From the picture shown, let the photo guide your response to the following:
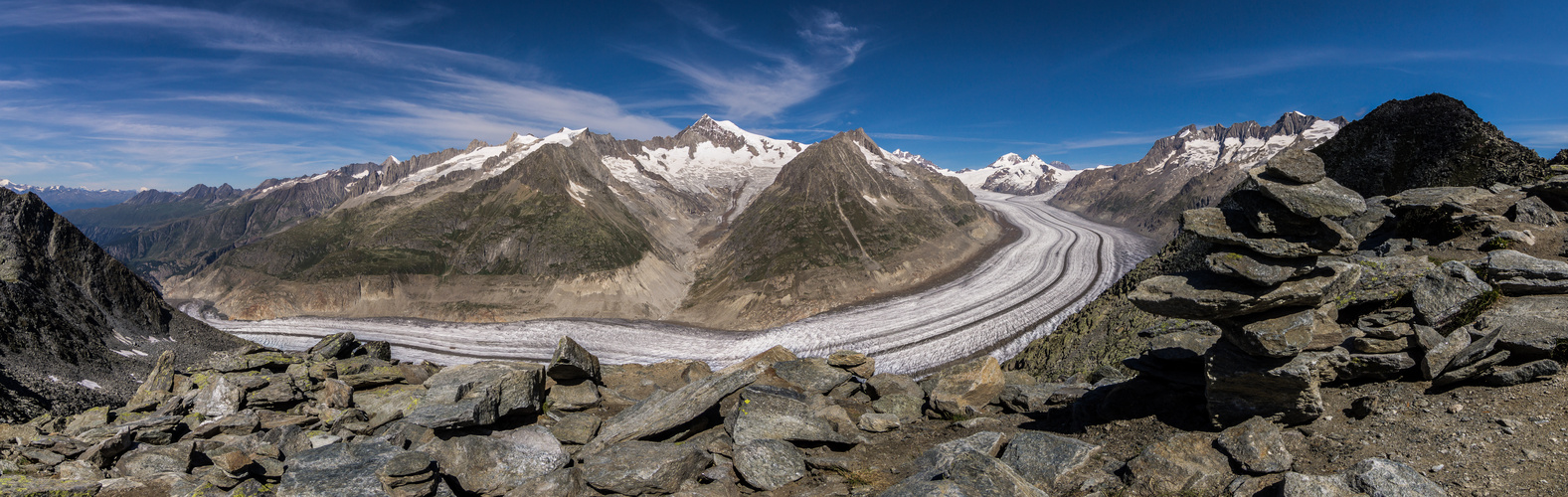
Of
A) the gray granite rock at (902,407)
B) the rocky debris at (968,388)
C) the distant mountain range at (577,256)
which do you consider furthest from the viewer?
the distant mountain range at (577,256)

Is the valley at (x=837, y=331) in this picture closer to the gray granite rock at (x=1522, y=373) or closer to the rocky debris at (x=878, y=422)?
the rocky debris at (x=878, y=422)

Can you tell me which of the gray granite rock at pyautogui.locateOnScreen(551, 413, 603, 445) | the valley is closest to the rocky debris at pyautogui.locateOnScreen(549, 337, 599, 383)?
the gray granite rock at pyautogui.locateOnScreen(551, 413, 603, 445)

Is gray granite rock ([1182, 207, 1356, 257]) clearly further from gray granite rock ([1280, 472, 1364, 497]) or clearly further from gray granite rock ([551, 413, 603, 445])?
gray granite rock ([551, 413, 603, 445])

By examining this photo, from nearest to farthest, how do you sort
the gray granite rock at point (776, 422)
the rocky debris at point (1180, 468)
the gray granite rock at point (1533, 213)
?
1. the rocky debris at point (1180, 468)
2. the gray granite rock at point (776, 422)
3. the gray granite rock at point (1533, 213)

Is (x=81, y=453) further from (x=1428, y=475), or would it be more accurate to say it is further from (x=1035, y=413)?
(x=1428, y=475)

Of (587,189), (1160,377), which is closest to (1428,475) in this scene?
(1160,377)

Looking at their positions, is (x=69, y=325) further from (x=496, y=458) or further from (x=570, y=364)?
(x=496, y=458)

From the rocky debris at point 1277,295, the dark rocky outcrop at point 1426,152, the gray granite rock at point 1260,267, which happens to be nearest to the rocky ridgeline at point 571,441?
the rocky debris at point 1277,295
